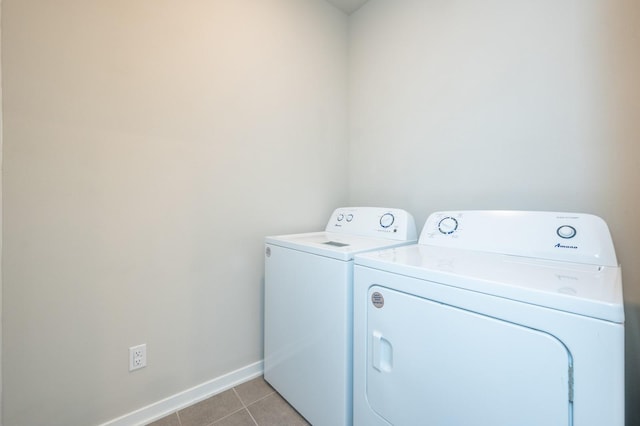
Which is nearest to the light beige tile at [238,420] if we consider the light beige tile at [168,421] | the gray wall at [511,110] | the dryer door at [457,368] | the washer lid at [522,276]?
the light beige tile at [168,421]

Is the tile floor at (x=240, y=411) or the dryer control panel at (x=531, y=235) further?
the tile floor at (x=240, y=411)

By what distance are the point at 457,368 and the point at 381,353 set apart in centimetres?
27

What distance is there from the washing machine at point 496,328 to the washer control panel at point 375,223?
279mm

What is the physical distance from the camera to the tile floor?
4.17ft

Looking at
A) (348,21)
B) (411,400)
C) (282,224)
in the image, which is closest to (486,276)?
(411,400)

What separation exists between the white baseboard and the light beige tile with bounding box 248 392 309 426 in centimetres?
22

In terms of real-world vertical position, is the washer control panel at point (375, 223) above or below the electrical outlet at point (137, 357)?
above

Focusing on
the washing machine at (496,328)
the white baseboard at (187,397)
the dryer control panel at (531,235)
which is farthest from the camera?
the white baseboard at (187,397)


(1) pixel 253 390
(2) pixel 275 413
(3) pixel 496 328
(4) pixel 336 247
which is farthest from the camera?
(1) pixel 253 390

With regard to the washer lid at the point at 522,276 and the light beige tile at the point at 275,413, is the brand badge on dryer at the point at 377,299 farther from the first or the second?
the light beige tile at the point at 275,413

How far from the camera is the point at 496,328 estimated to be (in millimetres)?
681

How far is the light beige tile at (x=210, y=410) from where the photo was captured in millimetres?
1282

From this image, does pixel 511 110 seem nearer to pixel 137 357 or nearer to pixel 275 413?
pixel 275 413

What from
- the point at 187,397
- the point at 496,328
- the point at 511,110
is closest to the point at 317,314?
the point at 496,328
